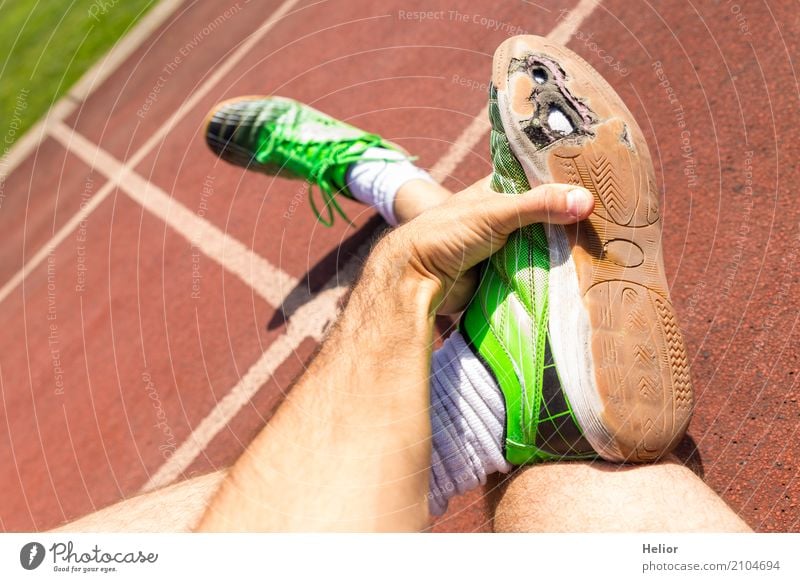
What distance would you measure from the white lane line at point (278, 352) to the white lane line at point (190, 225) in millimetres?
94

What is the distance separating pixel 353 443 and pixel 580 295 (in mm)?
402

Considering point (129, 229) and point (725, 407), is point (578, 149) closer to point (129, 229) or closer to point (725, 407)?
point (725, 407)

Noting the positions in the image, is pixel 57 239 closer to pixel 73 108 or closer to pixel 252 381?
pixel 73 108

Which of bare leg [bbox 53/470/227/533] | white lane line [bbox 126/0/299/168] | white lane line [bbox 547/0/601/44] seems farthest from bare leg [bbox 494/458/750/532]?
white lane line [bbox 126/0/299/168]

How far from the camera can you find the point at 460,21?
1646 mm

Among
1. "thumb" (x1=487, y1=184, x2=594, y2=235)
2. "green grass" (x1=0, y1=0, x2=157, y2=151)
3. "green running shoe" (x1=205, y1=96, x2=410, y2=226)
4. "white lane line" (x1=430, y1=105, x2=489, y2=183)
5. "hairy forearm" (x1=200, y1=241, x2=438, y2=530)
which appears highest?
"green grass" (x1=0, y1=0, x2=157, y2=151)

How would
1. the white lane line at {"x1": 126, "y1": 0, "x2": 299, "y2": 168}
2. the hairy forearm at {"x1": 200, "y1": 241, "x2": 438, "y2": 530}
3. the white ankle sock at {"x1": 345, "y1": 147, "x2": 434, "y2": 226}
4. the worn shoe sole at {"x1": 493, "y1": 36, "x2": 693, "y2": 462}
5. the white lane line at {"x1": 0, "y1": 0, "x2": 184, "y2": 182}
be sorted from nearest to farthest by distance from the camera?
the hairy forearm at {"x1": 200, "y1": 241, "x2": 438, "y2": 530}, the worn shoe sole at {"x1": 493, "y1": 36, "x2": 693, "y2": 462}, the white ankle sock at {"x1": 345, "y1": 147, "x2": 434, "y2": 226}, the white lane line at {"x1": 126, "y1": 0, "x2": 299, "y2": 168}, the white lane line at {"x1": 0, "y1": 0, "x2": 184, "y2": 182}

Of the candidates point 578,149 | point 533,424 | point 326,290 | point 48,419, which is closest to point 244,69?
point 326,290

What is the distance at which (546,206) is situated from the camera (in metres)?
0.94

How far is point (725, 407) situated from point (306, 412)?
76 centimetres

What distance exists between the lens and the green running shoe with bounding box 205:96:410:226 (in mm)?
1504

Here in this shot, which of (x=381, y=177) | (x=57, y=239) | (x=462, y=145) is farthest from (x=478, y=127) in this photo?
(x=57, y=239)

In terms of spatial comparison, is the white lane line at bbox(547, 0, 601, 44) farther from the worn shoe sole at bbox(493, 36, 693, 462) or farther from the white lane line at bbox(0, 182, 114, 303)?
the white lane line at bbox(0, 182, 114, 303)

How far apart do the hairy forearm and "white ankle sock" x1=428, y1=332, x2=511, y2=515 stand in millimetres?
71
